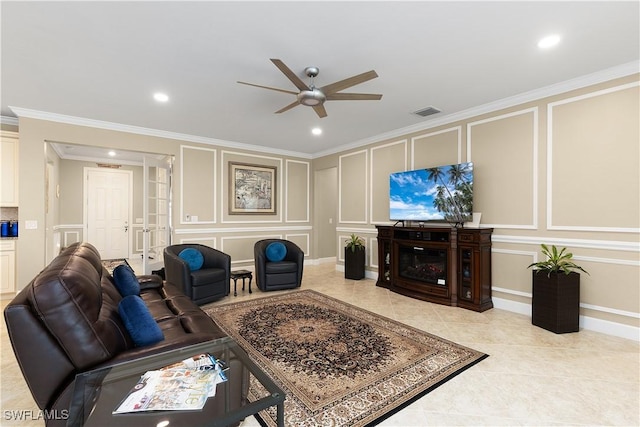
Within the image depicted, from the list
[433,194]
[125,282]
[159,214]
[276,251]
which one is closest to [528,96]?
[433,194]

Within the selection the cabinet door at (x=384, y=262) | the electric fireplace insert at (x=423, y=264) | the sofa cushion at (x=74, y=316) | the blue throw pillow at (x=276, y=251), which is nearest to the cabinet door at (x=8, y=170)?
the blue throw pillow at (x=276, y=251)

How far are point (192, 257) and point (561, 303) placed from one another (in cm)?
450

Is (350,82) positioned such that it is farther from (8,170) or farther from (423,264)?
(8,170)

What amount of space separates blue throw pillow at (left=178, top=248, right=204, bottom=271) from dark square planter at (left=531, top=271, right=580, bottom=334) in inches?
170

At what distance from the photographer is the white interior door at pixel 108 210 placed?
718cm

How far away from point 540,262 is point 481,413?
7.31 ft

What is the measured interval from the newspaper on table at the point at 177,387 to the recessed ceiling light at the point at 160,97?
322 cm

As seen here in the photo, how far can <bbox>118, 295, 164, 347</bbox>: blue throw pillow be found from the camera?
5.44 feet

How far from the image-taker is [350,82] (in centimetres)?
251

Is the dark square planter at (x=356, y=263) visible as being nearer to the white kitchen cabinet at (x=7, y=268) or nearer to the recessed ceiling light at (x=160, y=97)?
the recessed ceiling light at (x=160, y=97)

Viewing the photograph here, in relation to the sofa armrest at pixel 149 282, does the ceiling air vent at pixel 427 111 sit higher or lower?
higher

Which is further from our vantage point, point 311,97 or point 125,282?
point 311,97

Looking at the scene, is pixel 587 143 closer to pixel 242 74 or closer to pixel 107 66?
pixel 242 74

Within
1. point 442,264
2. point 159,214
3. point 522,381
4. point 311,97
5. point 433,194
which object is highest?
point 311,97
